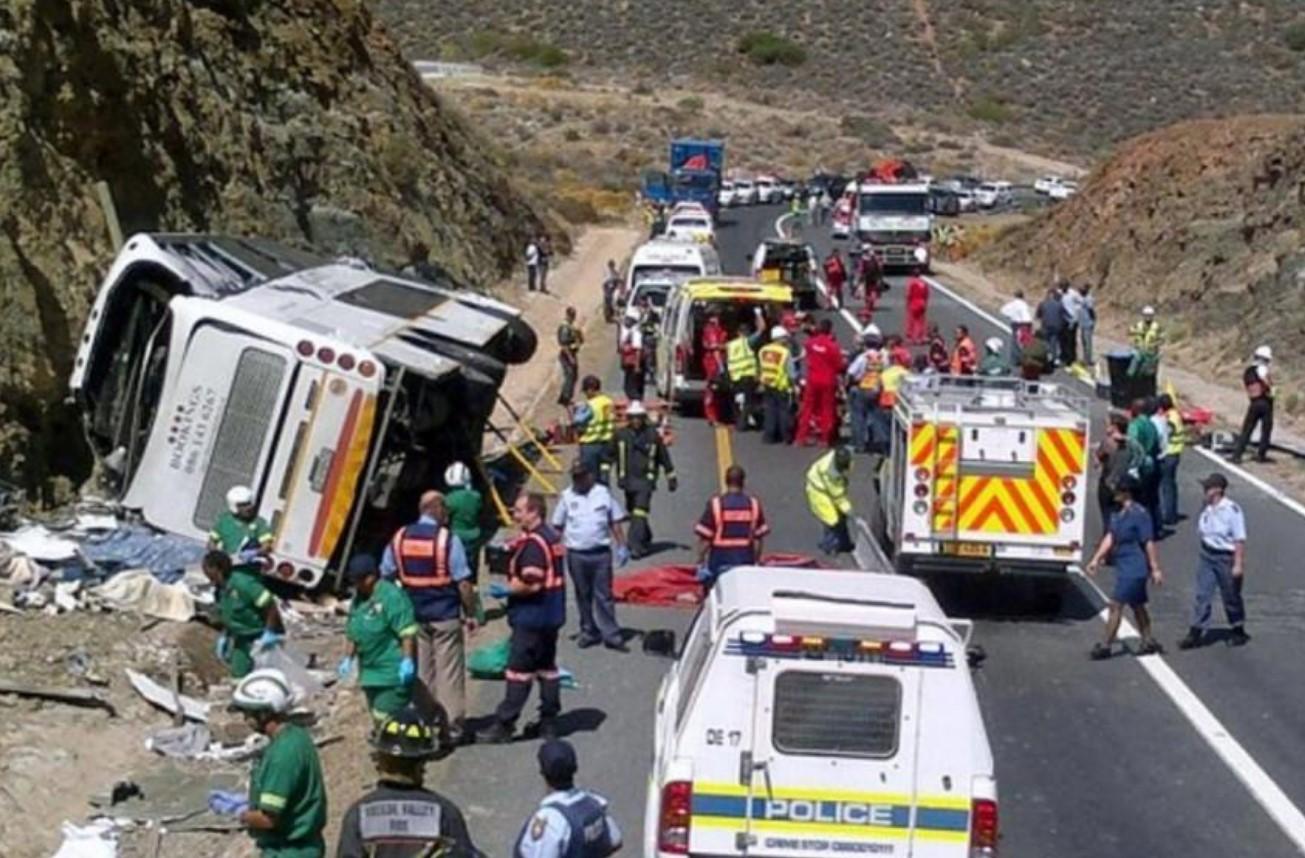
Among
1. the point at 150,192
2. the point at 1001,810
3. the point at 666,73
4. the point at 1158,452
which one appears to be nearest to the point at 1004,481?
the point at 1158,452

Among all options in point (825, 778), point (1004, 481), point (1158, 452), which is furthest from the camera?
point (1158, 452)

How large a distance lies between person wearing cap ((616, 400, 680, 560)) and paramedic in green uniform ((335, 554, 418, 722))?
7.55 m

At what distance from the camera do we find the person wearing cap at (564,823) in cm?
943

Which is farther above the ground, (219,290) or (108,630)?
(219,290)

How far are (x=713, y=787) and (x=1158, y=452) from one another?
13.3 m

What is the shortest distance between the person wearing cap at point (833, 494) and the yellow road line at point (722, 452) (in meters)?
4.63

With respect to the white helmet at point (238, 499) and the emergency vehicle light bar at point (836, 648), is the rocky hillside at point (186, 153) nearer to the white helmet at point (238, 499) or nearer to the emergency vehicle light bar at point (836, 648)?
the white helmet at point (238, 499)

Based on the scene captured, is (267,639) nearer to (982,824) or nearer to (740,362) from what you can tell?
(982,824)

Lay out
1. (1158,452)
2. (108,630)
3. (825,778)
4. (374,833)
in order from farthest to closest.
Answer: (1158,452) → (108,630) → (825,778) → (374,833)

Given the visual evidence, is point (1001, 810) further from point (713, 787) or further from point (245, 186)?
point (245, 186)

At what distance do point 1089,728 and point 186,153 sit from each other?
59.4 ft

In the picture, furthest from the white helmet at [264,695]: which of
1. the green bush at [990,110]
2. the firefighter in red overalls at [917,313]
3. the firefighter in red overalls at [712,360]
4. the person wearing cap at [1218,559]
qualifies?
the green bush at [990,110]

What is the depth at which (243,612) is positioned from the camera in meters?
16.1

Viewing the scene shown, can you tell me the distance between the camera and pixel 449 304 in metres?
24.4
